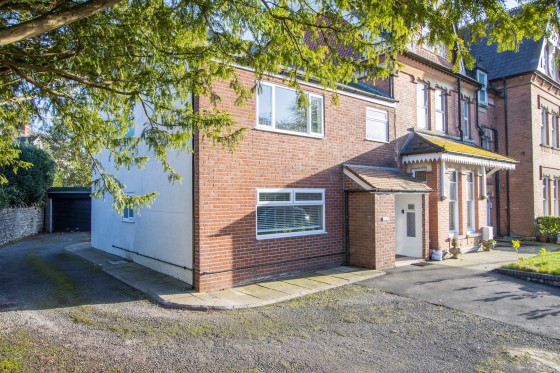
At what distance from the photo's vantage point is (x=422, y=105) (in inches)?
604

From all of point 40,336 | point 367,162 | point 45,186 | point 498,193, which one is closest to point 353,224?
point 367,162

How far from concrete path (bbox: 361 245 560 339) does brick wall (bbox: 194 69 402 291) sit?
2178 millimetres

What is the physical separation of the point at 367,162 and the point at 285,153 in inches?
145

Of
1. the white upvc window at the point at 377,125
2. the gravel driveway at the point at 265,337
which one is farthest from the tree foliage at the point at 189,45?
the white upvc window at the point at 377,125

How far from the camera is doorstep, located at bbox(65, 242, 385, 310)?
7691mm

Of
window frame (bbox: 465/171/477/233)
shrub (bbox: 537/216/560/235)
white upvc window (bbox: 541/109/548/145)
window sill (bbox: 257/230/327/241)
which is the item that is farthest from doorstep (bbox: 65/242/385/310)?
white upvc window (bbox: 541/109/548/145)

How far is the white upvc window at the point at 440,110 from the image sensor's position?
1608cm

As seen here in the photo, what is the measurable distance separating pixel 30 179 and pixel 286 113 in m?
17.3

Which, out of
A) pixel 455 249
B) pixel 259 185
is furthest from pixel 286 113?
pixel 455 249

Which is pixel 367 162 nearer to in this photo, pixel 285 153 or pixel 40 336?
pixel 285 153

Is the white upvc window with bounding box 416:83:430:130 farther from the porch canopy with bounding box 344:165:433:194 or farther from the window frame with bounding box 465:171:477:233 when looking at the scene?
the porch canopy with bounding box 344:165:433:194

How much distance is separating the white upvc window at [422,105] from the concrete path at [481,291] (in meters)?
6.01

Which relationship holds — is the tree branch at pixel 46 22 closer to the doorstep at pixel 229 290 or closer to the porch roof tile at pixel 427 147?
the doorstep at pixel 229 290

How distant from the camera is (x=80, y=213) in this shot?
24.1 m
